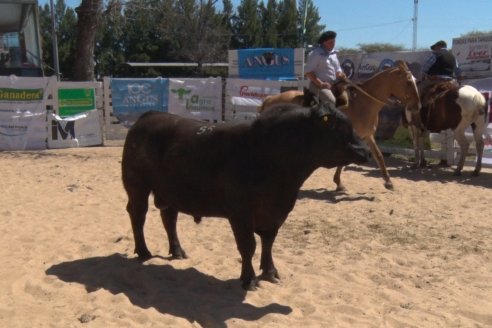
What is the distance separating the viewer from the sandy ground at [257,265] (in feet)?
15.2

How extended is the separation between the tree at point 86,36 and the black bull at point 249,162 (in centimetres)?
1393

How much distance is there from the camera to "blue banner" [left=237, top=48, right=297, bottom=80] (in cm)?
2162

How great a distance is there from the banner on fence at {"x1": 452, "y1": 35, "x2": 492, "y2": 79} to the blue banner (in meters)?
7.91

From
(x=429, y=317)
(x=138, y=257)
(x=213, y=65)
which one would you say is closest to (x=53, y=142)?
(x=138, y=257)

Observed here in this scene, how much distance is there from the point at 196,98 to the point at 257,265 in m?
12.4

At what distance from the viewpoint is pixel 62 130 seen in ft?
52.0

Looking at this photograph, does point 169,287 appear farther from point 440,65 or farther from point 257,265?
point 440,65

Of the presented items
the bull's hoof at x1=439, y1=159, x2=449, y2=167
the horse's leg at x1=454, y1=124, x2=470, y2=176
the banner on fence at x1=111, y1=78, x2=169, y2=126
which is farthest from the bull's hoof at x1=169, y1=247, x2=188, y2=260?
the banner on fence at x1=111, y1=78, x2=169, y2=126

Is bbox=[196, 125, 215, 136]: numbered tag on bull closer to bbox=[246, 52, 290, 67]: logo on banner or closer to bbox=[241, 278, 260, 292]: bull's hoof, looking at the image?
bbox=[241, 278, 260, 292]: bull's hoof

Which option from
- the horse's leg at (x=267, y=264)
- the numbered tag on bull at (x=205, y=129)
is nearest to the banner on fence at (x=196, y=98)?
the numbered tag on bull at (x=205, y=129)

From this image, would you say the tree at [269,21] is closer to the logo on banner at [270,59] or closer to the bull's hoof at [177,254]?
the logo on banner at [270,59]

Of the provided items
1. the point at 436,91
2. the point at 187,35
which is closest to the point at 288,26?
the point at 187,35

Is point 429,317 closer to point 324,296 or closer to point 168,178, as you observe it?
point 324,296

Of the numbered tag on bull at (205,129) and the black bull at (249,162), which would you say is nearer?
the black bull at (249,162)
